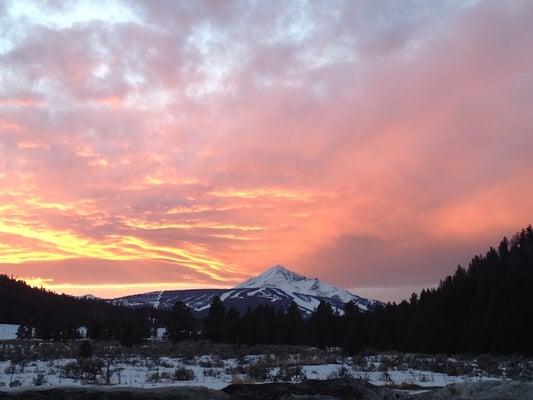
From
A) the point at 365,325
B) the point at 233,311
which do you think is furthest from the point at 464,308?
the point at 233,311

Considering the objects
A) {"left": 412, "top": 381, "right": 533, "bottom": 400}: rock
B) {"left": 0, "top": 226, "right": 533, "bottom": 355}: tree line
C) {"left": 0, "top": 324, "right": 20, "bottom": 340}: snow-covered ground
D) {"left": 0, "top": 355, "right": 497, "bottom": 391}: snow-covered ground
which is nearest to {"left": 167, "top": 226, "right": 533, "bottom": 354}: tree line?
{"left": 0, "top": 226, "right": 533, "bottom": 355}: tree line

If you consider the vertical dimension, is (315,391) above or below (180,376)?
above

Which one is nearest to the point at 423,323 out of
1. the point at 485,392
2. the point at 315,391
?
the point at 485,392

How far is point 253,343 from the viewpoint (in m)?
65.9

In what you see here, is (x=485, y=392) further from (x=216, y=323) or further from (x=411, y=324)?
(x=216, y=323)

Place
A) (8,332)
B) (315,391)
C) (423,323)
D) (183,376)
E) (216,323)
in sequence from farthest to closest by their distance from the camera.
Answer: (8,332) → (216,323) → (423,323) → (183,376) → (315,391)

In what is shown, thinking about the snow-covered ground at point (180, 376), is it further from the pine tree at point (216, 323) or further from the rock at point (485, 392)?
the pine tree at point (216, 323)

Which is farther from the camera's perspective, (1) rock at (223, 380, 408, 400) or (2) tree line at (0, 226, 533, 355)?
(2) tree line at (0, 226, 533, 355)

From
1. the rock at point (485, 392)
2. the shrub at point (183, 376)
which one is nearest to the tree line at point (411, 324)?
the shrub at point (183, 376)

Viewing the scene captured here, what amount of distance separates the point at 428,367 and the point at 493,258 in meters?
90.6

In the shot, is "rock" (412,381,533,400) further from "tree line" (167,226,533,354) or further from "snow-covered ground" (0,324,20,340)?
"snow-covered ground" (0,324,20,340)

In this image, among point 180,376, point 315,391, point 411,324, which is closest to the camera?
point 315,391

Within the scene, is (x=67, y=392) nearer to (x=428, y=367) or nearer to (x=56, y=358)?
(x=428, y=367)

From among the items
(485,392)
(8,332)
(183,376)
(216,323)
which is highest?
(216,323)
